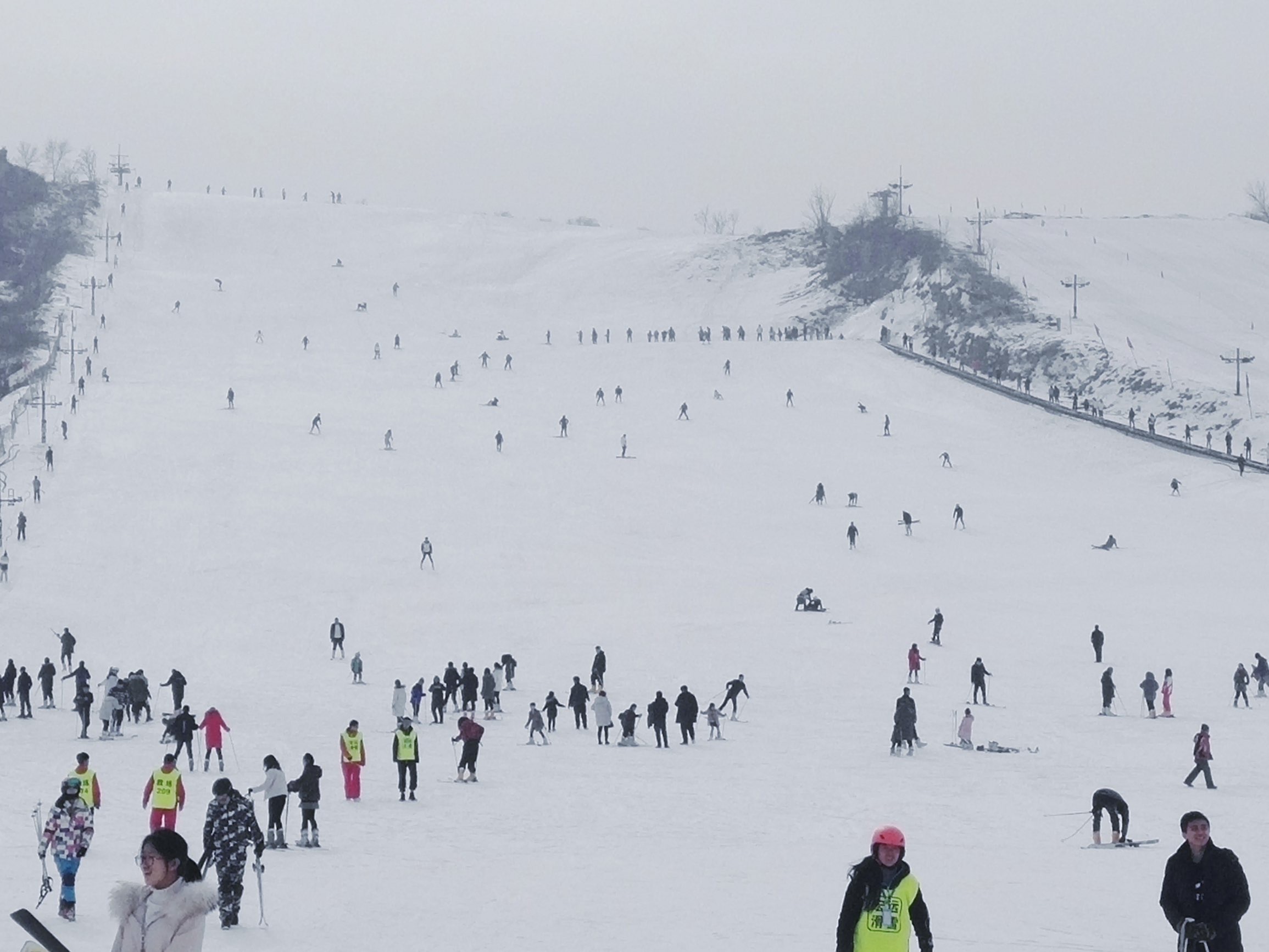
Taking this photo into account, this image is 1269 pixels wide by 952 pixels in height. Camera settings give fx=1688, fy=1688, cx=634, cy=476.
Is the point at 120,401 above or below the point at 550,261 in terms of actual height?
below

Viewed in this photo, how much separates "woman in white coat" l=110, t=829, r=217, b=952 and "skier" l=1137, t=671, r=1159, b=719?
21522mm

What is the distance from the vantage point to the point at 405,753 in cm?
1786

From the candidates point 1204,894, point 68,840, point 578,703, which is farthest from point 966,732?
point 1204,894

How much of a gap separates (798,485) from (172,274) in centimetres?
5588

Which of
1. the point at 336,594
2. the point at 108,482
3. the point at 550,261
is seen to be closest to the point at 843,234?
the point at 550,261

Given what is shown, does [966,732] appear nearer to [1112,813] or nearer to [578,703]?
[578,703]

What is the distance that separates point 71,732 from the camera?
77.0ft

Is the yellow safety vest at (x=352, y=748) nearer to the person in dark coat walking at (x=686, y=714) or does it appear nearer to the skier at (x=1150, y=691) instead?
the person in dark coat walking at (x=686, y=714)

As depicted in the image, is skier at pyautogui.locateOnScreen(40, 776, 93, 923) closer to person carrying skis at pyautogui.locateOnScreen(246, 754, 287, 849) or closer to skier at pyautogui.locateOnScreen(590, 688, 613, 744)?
person carrying skis at pyautogui.locateOnScreen(246, 754, 287, 849)

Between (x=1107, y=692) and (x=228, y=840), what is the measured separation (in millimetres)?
17696

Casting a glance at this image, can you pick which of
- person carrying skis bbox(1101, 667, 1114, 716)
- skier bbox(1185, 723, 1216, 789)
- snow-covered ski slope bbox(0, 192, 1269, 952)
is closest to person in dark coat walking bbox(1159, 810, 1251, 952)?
snow-covered ski slope bbox(0, 192, 1269, 952)

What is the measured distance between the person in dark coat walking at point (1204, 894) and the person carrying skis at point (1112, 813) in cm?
864

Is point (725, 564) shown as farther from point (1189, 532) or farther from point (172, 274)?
point (172, 274)

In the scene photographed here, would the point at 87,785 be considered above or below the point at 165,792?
above
